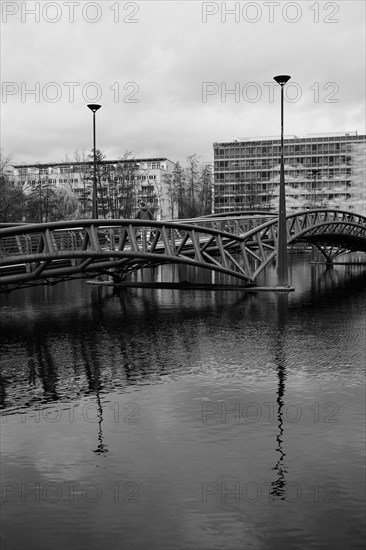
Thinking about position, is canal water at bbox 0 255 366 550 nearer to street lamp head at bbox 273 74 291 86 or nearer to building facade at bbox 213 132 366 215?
street lamp head at bbox 273 74 291 86

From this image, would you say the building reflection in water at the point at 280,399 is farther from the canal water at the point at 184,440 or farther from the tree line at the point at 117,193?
the tree line at the point at 117,193

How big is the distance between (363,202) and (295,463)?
13658 cm

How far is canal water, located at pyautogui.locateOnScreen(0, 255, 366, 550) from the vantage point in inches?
215

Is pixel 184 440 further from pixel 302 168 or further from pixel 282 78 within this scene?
pixel 302 168

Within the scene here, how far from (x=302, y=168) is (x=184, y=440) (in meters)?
139

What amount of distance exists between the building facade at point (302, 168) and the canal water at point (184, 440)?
408 ft

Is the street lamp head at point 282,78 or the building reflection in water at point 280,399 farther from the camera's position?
the street lamp head at point 282,78

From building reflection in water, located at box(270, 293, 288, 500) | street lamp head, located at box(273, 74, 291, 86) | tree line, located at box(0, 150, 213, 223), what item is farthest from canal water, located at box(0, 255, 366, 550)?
tree line, located at box(0, 150, 213, 223)

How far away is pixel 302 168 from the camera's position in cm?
14212

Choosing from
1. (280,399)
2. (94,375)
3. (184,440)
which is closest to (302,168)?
(94,375)

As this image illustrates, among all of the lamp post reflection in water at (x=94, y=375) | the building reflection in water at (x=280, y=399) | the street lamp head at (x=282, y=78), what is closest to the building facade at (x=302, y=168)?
the street lamp head at (x=282, y=78)

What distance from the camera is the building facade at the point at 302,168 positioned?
452ft

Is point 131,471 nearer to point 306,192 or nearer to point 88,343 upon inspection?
point 88,343

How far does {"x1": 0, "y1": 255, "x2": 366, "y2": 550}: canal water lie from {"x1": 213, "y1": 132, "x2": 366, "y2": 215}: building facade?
124 meters
